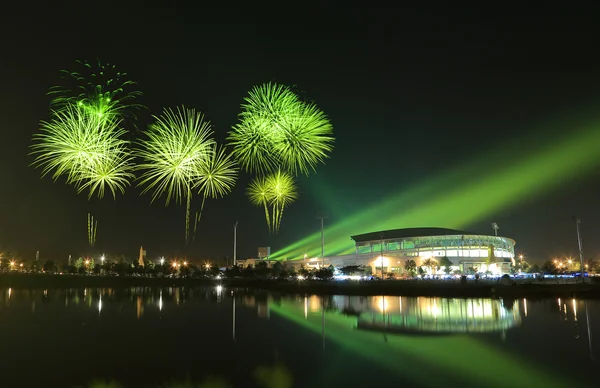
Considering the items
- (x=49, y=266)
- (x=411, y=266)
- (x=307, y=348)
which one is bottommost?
(x=307, y=348)

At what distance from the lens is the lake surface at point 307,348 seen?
1318cm

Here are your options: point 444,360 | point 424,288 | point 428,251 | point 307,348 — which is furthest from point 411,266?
point 444,360

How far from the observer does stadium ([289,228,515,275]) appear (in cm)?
9250

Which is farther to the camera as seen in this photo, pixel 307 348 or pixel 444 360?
pixel 307 348

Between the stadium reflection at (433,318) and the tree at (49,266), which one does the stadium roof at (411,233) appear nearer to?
the stadium reflection at (433,318)

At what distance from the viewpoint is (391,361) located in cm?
1524

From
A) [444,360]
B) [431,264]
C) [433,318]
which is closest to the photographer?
[444,360]

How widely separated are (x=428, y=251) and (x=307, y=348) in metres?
89.1

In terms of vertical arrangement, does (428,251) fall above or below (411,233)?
below

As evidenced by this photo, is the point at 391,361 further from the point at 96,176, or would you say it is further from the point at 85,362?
the point at 96,176

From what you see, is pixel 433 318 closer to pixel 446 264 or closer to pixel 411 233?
pixel 446 264

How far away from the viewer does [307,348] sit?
1798 centimetres

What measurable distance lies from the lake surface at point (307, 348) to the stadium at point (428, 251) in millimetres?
62820

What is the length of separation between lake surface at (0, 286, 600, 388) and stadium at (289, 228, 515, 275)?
Result: 62820 millimetres
